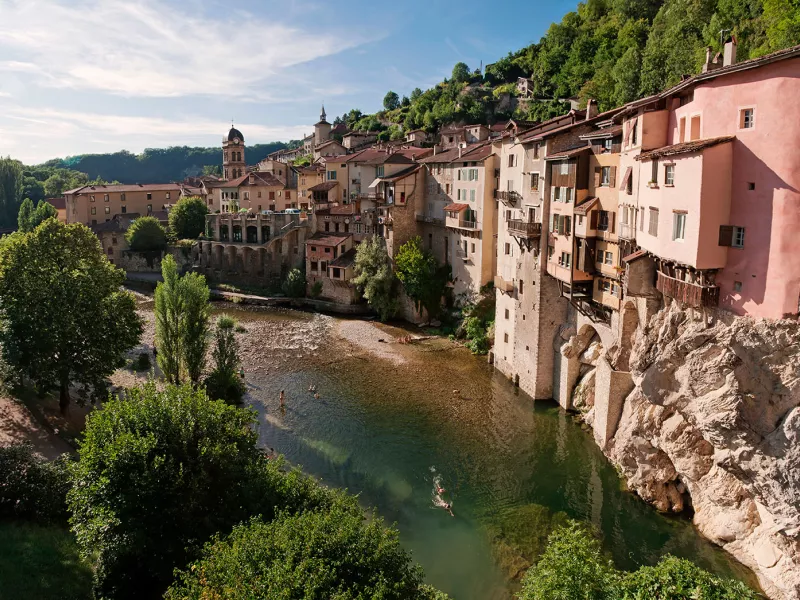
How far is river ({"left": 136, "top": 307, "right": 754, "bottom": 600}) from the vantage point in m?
21.6

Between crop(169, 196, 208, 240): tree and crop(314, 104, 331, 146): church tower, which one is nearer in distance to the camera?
crop(169, 196, 208, 240): tree

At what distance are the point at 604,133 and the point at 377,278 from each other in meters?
27.9

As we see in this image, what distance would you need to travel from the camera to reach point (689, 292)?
2058cm

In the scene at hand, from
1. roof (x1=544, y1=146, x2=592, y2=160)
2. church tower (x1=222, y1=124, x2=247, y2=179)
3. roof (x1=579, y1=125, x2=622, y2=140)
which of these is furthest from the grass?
church tower (x1=222, y1=124, x2=247, y2=179)

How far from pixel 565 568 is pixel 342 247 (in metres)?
47.7

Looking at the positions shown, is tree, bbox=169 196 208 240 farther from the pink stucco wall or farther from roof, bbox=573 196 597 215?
the pink stucco wall

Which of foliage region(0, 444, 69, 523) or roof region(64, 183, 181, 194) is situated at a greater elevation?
roof region(64, 183, 181, 194)

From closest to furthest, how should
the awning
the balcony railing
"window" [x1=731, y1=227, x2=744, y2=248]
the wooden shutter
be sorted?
1. "window" [x1=731, y1=227, x2=744, y2=248]
2. the wooden shutter
3. the awning
4. the balcony railing

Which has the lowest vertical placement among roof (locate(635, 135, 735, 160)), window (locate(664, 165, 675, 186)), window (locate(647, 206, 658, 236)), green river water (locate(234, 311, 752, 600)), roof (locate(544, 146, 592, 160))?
green river water (locate(234, 311, 752, 600))

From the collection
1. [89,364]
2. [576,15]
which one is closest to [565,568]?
[89,364]

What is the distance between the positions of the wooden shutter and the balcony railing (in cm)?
1471

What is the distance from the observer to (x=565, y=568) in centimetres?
1434

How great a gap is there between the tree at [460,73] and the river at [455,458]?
10026 cm

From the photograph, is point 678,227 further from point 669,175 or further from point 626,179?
point 626,179
